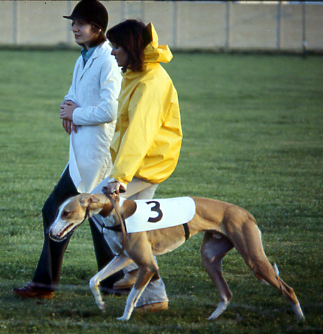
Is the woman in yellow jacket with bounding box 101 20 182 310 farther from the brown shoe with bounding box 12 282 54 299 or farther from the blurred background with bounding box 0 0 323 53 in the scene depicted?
the blurred background with bounding box 0 0 323 53

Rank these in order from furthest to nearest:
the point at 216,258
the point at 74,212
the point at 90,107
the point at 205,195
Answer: the point at 205,195 < the point at 90,107 < the point at 216,258 < the point at 74,212

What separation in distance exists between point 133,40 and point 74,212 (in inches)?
48.2

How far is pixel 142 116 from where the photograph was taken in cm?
376

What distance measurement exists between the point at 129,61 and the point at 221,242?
A: 1497 millimetres

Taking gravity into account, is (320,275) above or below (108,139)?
below

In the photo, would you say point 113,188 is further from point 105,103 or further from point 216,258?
point 216,258

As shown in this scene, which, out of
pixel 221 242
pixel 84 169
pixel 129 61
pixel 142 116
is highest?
pixel 129 61

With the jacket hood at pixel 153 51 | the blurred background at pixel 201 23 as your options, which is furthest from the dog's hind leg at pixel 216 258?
the blurred background at pixel 201 23

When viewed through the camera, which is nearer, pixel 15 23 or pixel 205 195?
pixel 205 195

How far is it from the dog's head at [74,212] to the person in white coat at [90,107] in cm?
74

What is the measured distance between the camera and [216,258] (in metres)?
4.23

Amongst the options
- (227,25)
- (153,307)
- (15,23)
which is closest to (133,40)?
(153,307)

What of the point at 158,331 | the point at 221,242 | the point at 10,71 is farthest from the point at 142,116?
the point at 10,71

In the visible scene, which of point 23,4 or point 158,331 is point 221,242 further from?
point 23,4
